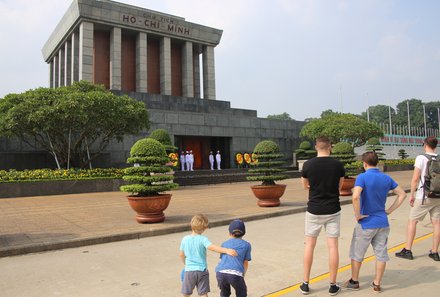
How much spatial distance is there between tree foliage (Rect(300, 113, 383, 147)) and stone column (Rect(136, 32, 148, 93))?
46.5ft

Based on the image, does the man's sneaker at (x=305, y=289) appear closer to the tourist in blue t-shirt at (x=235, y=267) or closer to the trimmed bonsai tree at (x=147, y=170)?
the tourist in blue t-shirt at (x=235, y=267)

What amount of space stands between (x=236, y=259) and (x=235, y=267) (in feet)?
0.23

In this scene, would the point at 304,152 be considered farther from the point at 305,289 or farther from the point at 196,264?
the point at 196,264

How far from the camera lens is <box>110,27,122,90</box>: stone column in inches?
1166

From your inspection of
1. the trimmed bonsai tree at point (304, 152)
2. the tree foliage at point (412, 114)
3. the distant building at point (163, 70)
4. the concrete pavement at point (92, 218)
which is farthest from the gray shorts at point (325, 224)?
the tree foliage at point (412, 114)

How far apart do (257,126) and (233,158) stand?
11.8 feet

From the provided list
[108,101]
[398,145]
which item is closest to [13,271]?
[108,101]

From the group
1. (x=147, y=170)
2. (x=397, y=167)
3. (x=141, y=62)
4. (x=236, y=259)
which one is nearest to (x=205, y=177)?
(x=147, y=170)

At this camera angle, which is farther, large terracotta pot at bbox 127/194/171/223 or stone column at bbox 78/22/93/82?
stone column at bbox 78/22/93/82

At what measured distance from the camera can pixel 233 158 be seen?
28312 millimetres

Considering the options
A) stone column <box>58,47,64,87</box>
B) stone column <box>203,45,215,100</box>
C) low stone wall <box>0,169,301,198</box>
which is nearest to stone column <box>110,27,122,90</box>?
stone column <box>58,47,64,87</box>

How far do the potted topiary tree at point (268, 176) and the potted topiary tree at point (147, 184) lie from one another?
10.6 ft

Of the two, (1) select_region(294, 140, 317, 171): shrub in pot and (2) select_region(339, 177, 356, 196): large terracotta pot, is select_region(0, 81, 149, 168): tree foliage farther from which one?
(1) select_region(294, 140, 317, 171): shrub in pot

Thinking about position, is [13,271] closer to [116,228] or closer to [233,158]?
[116,228]
